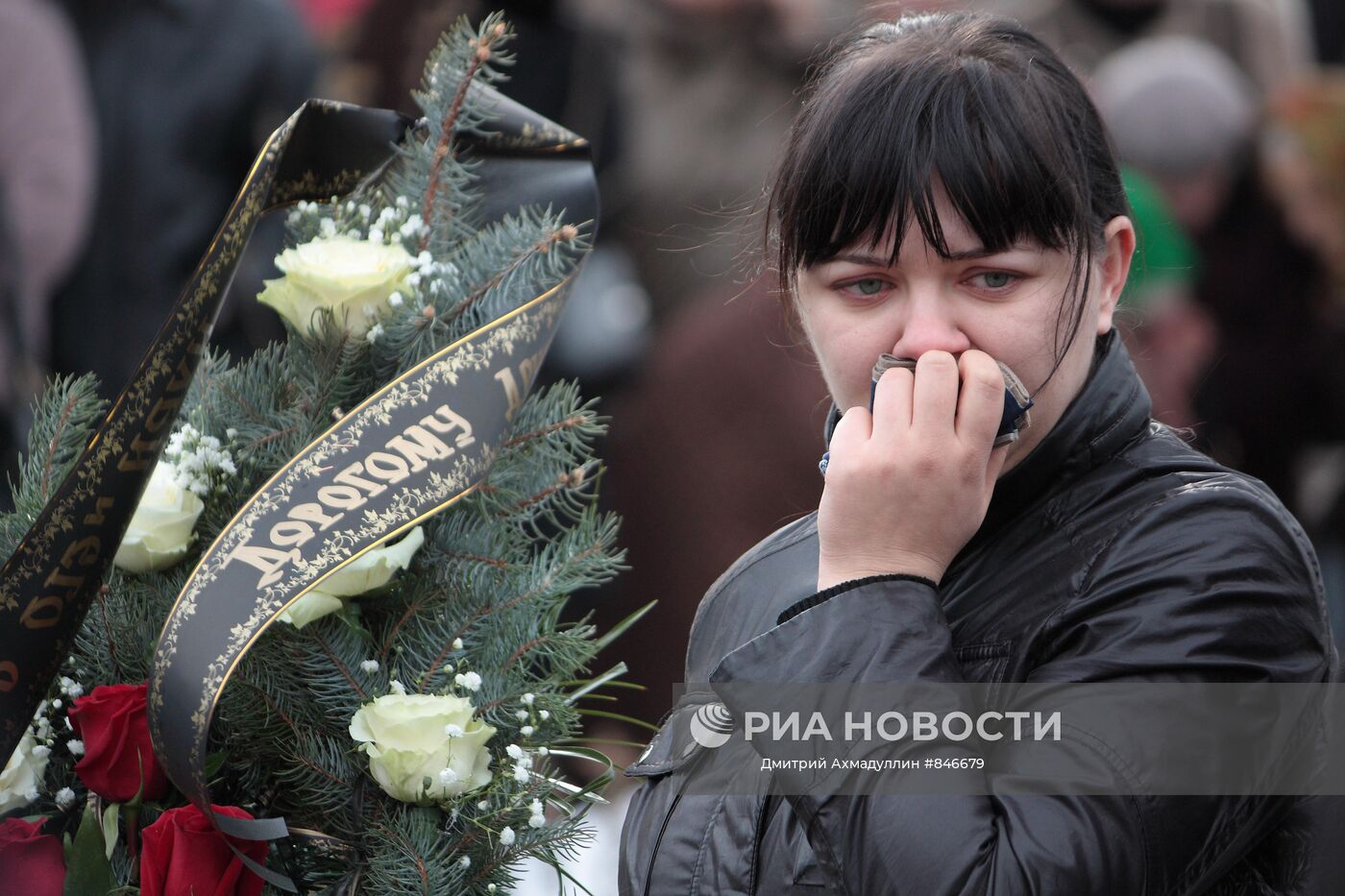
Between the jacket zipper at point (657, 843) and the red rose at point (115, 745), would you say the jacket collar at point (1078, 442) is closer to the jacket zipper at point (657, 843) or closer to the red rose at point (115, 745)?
the jacket zipper at point (657, 843)

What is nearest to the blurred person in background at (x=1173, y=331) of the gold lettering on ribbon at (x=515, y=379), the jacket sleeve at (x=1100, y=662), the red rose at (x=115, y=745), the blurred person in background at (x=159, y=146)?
the blurred person in background at (x=159, y=146)

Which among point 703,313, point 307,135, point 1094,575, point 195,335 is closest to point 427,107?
point 307,135

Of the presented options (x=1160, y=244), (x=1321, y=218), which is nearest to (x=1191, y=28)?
(x=1321, y=218)

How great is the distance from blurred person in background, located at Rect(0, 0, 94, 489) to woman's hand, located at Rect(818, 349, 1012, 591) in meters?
3.24

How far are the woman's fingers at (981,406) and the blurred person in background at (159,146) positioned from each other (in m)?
3.36

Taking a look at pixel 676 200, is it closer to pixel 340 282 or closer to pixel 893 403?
pixel 340 282

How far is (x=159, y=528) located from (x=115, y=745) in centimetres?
26

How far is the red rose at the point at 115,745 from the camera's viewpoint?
6.19 feet

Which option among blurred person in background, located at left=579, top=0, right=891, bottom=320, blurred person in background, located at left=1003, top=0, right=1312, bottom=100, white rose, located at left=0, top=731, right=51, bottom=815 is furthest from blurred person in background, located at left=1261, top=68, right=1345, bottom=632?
white rose, located at left=0, top=731, right=51, bottom=815

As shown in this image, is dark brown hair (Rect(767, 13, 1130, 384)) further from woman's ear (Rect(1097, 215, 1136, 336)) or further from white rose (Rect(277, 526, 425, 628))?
white rose (Rect(277, 526, 425, 628))

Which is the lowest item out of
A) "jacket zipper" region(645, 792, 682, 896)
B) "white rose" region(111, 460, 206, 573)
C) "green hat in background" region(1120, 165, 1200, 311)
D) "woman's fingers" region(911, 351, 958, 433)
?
"jacket zipper" region(645, 792, 682, 896)

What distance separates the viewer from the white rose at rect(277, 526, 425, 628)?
6.24ft

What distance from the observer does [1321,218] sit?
5.17m

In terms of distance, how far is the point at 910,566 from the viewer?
1.65 meters
